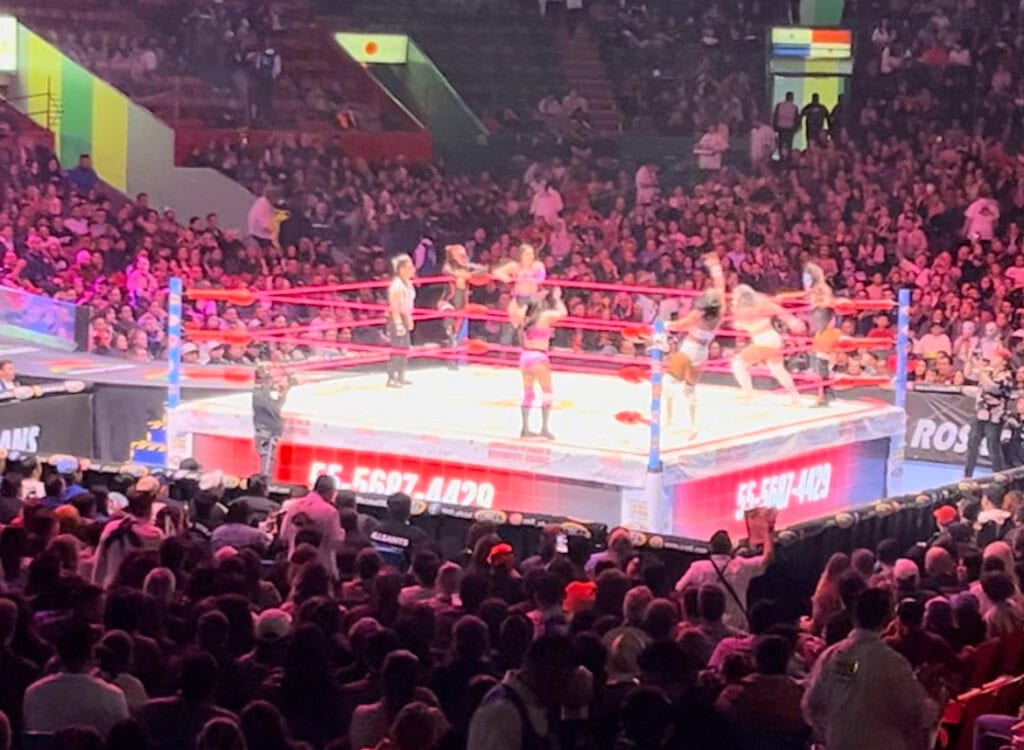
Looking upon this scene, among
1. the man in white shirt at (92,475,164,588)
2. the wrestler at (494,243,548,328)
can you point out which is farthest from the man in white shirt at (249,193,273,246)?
the man in white shirt at (92,475,164,588)

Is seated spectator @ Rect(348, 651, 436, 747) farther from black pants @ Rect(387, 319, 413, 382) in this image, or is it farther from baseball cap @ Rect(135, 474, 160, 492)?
black pants @ Rect(387, 319, 413, 382)

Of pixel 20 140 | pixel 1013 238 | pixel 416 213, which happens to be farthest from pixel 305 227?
pixel 1013 238

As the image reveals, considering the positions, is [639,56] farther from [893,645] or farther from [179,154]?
[893,645]

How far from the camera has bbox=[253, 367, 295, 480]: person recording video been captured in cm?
1061

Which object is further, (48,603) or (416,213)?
(416,213)

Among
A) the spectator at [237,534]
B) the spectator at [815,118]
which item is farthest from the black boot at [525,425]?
the spectator at [815,118]

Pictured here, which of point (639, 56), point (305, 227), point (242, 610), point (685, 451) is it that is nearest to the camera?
point (242, 610)

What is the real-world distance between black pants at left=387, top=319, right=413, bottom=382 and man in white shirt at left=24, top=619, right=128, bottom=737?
22.3ft

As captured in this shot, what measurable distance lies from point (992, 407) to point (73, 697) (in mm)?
8376

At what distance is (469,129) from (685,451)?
33.4 feet

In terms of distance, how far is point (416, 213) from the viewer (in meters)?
17.5

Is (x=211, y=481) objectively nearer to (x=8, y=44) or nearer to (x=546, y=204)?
(x=546, y=204)

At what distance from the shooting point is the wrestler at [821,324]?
11.6 meters

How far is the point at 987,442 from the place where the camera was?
12328 mm
